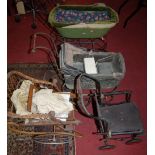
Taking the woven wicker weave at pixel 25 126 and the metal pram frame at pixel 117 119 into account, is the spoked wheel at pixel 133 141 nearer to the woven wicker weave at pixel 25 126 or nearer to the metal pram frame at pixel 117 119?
the metal pram frame at pixel 117 119

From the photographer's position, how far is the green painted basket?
11.2 feet

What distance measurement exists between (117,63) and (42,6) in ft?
5.52

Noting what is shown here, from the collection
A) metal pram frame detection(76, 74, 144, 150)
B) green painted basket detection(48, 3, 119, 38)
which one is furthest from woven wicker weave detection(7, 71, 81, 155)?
green painted basket detection(48, 3, 119, 38)

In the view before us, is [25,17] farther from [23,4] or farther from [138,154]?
[138,154]

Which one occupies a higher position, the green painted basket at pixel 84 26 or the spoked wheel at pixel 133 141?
the green painted basket at pixel 84 26

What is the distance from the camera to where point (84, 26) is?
3.39 metres

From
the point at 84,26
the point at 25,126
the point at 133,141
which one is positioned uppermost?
the point at 84,26

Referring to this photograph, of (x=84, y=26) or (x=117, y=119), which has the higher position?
(x=84, y=26)

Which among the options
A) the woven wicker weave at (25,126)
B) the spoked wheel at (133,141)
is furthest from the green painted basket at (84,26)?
the spoked wheel at (133,141)

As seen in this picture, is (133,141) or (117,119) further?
(133,141)

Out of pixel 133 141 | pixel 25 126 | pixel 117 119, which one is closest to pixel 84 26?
pixel 117 119

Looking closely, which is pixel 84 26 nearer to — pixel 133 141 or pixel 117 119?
pixel 117 119

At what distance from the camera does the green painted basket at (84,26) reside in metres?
3.40

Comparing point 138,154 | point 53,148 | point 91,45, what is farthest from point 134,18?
point 53,148
